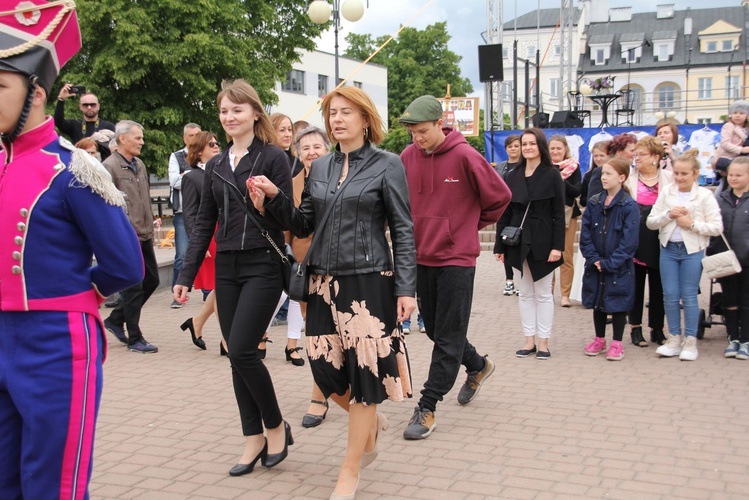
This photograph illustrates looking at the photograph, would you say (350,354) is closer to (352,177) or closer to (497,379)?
(352,177)

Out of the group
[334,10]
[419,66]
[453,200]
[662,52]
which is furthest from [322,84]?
[453,200]

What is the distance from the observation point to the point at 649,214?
25.7 feet

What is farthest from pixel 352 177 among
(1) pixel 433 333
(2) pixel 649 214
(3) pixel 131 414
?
(2) pixel 649 214

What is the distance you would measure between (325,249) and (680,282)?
4462 mm

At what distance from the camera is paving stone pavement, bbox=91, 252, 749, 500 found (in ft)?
14.7

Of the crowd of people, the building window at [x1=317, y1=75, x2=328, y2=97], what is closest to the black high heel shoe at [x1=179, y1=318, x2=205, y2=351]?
the crowd of people

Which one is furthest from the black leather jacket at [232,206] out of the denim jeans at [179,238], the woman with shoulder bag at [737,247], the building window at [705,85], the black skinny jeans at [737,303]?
the building window at [705,85]

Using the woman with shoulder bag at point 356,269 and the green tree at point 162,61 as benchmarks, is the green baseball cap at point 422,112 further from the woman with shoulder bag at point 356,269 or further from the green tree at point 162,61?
the green tree at point 162,61

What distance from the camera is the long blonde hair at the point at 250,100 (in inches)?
182

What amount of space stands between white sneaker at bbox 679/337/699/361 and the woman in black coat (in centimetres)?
117

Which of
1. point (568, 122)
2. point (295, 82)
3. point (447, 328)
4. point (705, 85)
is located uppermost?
point (705, 85)

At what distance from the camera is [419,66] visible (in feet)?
221

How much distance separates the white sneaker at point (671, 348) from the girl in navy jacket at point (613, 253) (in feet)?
1.19

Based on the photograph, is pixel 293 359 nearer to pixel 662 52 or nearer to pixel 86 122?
pixel 86 122
